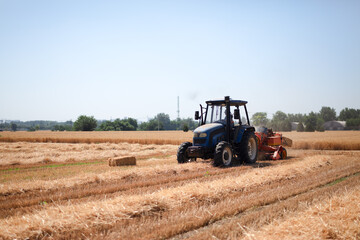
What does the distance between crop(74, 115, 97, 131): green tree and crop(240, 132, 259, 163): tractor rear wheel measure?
217 feet

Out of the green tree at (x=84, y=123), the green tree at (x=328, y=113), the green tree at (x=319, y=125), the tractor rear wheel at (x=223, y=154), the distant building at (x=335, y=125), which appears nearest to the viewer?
the tractor rear wheel at (x=223, y=154)

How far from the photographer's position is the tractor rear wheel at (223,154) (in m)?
10.7

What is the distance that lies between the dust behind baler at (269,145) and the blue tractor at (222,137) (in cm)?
132

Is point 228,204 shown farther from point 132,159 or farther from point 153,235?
point 132,159

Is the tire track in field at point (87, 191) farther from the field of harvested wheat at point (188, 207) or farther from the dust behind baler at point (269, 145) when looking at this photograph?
the dust behind baler at point (269, 145)

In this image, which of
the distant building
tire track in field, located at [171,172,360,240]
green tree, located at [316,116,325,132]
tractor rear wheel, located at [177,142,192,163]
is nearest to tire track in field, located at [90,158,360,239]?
tire track in field, located at [171,172,360,240]

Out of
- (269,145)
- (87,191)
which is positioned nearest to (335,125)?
(269,145)

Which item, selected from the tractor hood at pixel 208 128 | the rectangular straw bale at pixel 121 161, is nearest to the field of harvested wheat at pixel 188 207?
the tractor hood at pixel 208 128

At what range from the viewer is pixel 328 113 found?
85312 mm

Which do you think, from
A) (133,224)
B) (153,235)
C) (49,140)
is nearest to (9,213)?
(133,224)

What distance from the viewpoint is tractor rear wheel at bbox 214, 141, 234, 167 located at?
35.2 feet

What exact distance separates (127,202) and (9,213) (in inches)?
86.2

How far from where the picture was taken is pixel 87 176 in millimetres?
9023

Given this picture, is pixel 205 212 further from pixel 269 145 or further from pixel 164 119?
pixel 164 119
